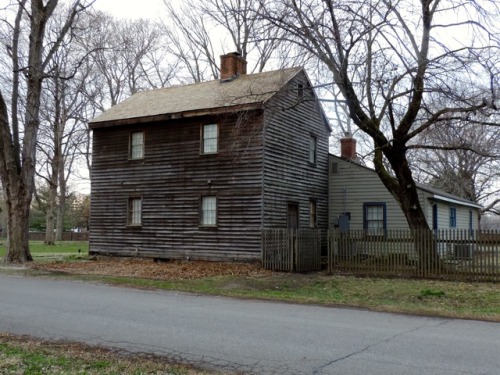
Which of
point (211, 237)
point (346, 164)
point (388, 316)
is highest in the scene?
point (346, 164)

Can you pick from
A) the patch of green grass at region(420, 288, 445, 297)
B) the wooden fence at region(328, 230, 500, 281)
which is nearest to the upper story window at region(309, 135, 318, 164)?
the wooden fence at region(328, 230, 500, 281)

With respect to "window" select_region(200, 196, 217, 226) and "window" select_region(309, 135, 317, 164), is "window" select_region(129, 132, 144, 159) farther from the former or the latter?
"window" select_region(309, 135, 317, 164)

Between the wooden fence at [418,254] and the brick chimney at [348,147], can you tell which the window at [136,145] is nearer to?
the wooden fence at [418,254]

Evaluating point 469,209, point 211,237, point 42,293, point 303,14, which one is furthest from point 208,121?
point 469,209

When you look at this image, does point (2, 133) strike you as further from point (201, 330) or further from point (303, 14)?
point (201, 330)

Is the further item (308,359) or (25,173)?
(25,173)

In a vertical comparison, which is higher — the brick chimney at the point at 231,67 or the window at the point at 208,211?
the brick chimney at the point at 231,67

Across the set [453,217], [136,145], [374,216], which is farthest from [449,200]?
[136,145]

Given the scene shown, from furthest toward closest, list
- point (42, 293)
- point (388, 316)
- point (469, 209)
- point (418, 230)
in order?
point (469, 209), point (418, 230), point (42, 293), point (388, 316)

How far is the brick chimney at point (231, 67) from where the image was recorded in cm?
2483

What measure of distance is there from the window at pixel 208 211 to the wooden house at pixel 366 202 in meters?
6.54

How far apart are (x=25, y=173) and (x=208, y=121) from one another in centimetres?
785

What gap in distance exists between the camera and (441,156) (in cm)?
4434

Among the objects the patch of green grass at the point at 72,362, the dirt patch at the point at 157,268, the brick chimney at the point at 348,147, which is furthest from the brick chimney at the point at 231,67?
the patch of green grass at the point at 72,362
